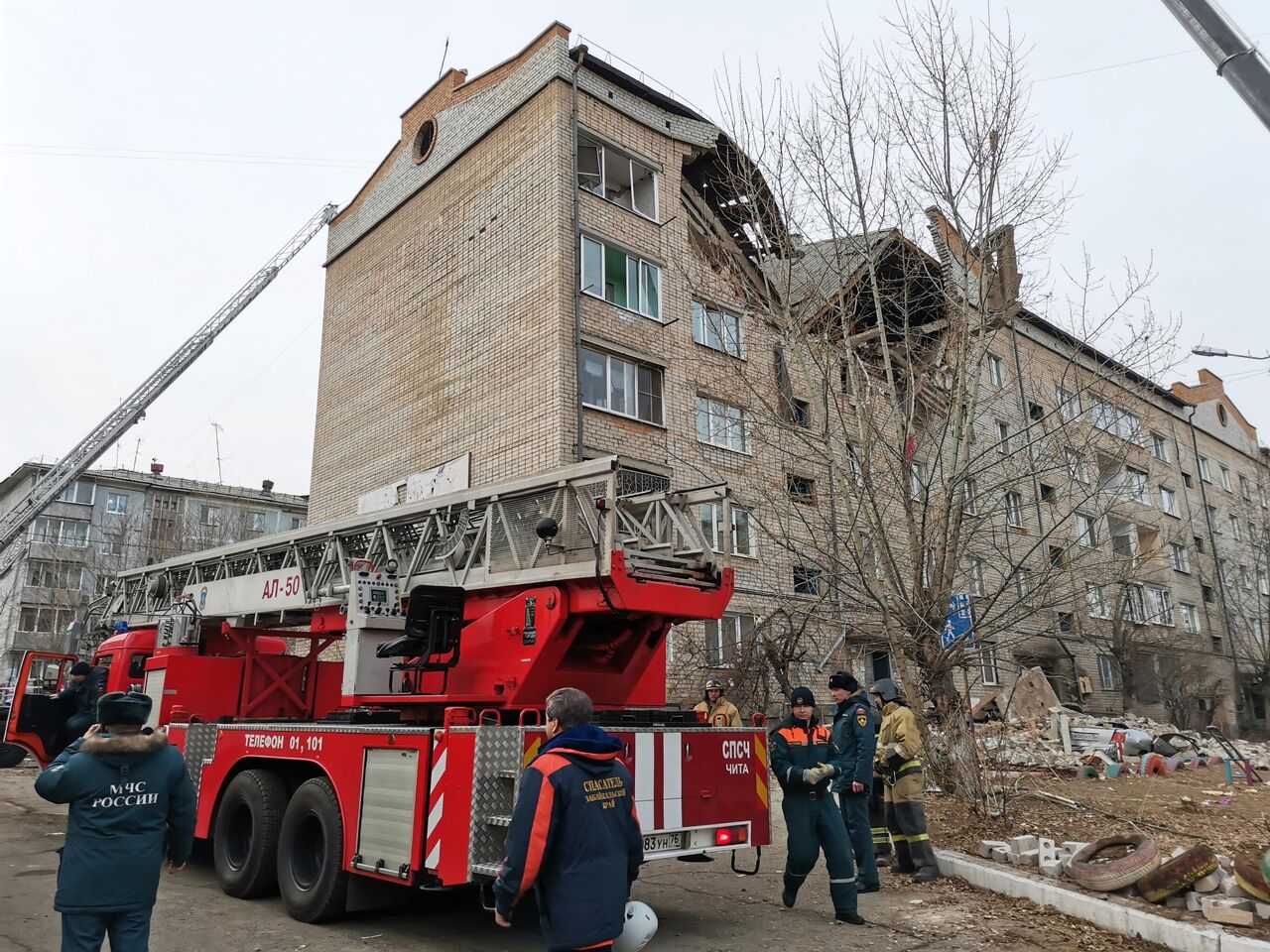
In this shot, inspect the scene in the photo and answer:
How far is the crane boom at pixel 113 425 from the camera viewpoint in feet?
112

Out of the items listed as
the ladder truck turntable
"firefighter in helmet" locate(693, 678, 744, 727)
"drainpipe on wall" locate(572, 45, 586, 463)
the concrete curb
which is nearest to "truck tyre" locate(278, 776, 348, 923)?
the ladder truck turntable

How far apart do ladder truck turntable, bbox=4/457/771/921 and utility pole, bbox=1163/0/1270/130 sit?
4423mm

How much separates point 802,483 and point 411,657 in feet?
48.6

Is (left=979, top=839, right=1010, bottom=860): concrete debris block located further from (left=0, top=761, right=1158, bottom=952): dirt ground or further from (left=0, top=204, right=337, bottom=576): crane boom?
(left=0, top=204, right=337, bottom=576): crane boom

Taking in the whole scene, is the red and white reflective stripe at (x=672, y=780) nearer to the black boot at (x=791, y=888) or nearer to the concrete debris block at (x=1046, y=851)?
the black boot at (x=791, y=888)

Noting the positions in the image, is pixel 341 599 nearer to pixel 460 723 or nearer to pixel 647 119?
pixel 460 723

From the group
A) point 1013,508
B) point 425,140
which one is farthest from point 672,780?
point 425,140

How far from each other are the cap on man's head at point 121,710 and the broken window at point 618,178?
1590 centimetres

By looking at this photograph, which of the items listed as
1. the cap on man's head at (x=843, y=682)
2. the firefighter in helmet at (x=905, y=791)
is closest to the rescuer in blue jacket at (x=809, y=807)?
the cap on man's head at (x=843, y=682)

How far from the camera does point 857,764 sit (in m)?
7.46

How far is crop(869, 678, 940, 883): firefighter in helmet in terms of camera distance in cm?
775

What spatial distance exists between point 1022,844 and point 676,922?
3.46 metres

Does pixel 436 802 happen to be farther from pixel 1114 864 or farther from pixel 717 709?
pixel 717 709

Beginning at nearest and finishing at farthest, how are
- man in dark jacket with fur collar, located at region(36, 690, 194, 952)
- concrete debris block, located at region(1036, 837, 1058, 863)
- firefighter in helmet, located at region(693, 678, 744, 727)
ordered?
man in dark jacket with fur collar, located at region(36, 690, 194, 952), concrete debris block, located at region(1036, 837, 1058, 863), firefighter in helmet, located at region(693, 678, 744, 727)
